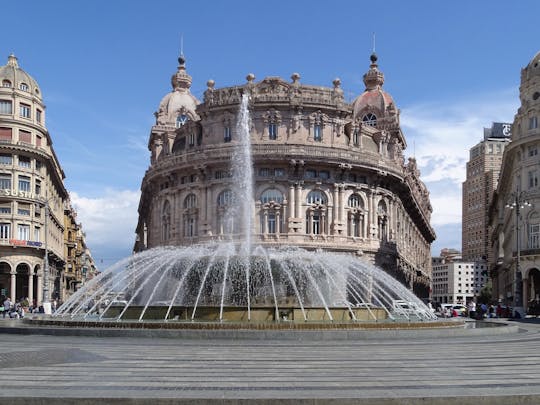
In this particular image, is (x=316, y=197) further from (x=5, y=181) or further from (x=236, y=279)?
(x=236, y=279)

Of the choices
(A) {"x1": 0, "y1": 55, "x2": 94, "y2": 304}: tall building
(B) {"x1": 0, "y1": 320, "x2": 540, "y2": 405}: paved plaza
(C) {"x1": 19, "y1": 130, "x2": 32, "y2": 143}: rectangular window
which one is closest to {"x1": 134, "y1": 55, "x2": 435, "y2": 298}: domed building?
(A) {"x1": 0, "y1": 55, "x2": 94, "y2": 304}: tall building

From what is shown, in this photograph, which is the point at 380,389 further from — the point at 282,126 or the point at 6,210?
the point at 6,210

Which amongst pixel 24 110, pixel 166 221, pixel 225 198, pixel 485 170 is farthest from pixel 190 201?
pixel 485 170

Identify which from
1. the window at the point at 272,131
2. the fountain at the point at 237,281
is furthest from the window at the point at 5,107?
the fountain at the point at 237,281

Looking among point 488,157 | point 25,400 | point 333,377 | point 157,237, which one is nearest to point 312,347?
point 333,377

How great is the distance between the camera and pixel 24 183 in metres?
66.4

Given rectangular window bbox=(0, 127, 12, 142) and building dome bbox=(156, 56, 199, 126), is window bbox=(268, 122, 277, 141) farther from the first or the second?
rectangular window bbox=(0, 127, 12, 142)

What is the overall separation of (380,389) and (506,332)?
16.3 m

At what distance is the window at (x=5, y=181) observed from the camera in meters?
64.8

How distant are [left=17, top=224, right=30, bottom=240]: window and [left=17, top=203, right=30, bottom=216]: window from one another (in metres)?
1.15

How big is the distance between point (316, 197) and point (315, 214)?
4.81ft

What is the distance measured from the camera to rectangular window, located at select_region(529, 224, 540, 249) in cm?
5891

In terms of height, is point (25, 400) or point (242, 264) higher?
point (242, 264)

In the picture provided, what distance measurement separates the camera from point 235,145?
58.9m
